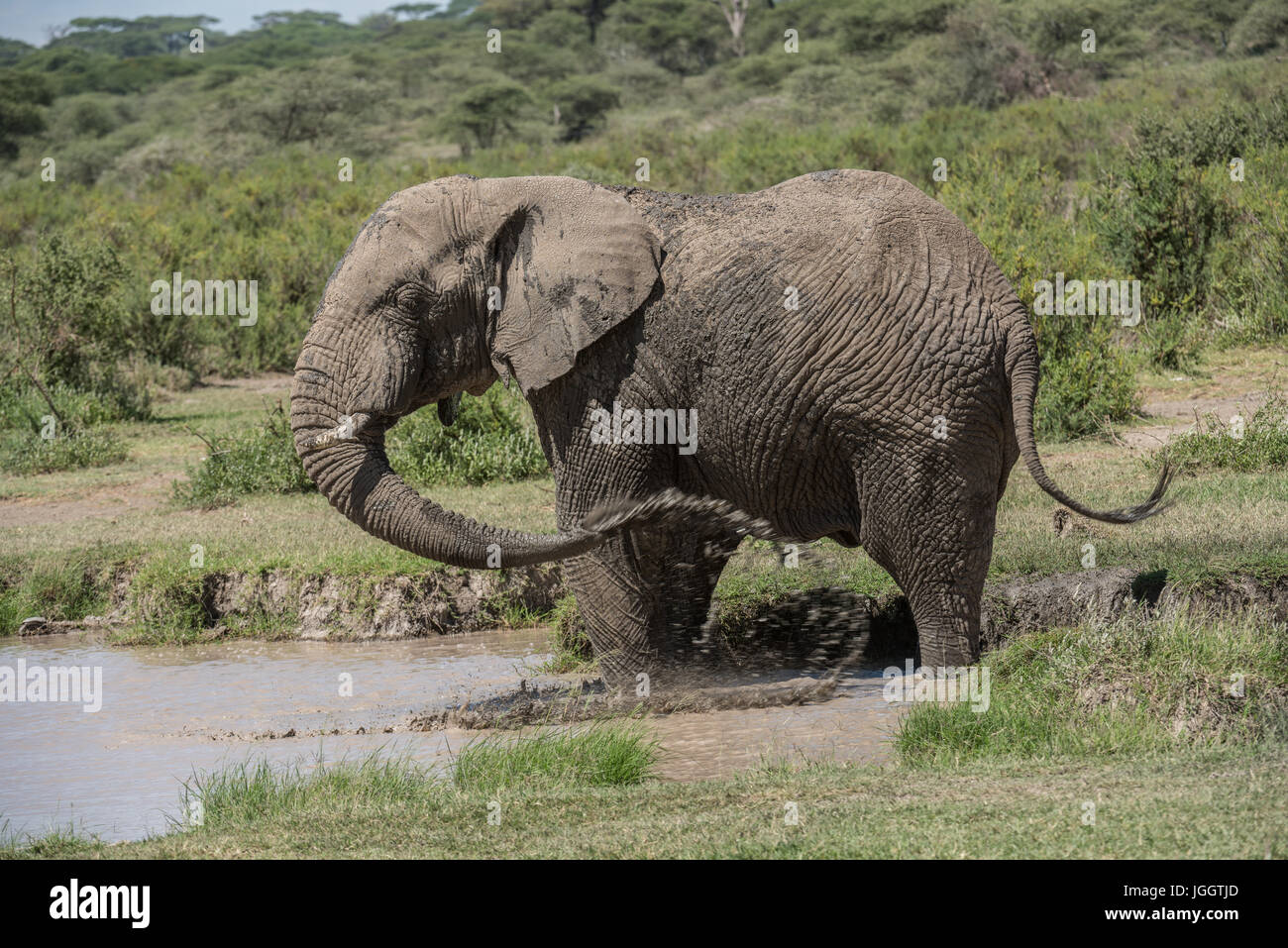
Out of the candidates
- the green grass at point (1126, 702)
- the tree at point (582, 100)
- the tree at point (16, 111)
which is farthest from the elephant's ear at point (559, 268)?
the tree at point (16, 111)

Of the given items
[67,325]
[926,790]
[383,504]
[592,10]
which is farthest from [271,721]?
[592,10]

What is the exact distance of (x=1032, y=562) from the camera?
321 inches

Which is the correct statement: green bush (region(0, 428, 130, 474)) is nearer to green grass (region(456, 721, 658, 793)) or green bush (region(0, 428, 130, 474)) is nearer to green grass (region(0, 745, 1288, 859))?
green grass (region(0, 745, 1288, 859))

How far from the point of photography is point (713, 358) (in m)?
6.95

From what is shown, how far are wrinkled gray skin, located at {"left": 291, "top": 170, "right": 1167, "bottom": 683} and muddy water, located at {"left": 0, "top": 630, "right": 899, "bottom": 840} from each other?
0.89 meters

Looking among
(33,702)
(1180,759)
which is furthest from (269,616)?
(1180,759)

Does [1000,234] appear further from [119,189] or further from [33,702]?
[119,189]

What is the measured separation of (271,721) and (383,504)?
72.6 inches

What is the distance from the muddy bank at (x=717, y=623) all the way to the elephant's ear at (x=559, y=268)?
2053 mm

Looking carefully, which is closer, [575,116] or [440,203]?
[440,203]

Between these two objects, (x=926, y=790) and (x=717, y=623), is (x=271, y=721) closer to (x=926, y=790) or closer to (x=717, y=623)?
(x=717, y=623)

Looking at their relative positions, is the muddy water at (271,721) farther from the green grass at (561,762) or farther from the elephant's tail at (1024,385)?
the elephant's tail at (1024,385)
